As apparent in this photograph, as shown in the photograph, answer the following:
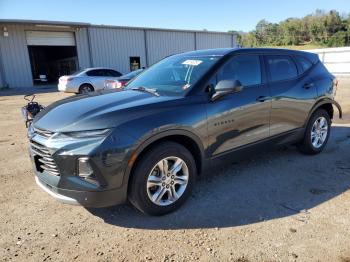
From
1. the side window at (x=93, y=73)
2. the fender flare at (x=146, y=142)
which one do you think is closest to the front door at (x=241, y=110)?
the fender flare at (x=146, y=142)

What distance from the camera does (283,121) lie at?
4.75 metres

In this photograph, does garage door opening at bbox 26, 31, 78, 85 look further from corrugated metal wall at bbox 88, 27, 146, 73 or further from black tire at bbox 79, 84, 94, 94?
black tire at bbox 79, 84, 94, 94

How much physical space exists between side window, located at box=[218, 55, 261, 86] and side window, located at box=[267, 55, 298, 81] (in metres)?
0.31

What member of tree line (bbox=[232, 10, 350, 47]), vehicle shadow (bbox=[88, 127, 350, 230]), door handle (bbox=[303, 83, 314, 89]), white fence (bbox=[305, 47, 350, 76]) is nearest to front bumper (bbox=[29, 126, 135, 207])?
vehicle shadow (bbox=[88, 127, 350, 230])

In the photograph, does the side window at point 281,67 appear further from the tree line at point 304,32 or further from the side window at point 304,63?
the tree line at point 304,32

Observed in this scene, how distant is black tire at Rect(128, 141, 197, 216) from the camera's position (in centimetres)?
323

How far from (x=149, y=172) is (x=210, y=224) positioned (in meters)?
0.86

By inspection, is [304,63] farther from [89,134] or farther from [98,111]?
[89,134]

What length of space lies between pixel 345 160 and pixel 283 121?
4.74 feet

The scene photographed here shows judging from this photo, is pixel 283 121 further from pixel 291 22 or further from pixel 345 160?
pixel 291 22

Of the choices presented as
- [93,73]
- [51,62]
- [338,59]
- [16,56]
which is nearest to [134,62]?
[16,56]

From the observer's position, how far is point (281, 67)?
4.87m

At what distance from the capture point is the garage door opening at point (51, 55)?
82.5 feet

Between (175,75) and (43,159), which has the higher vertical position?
(175,75)
